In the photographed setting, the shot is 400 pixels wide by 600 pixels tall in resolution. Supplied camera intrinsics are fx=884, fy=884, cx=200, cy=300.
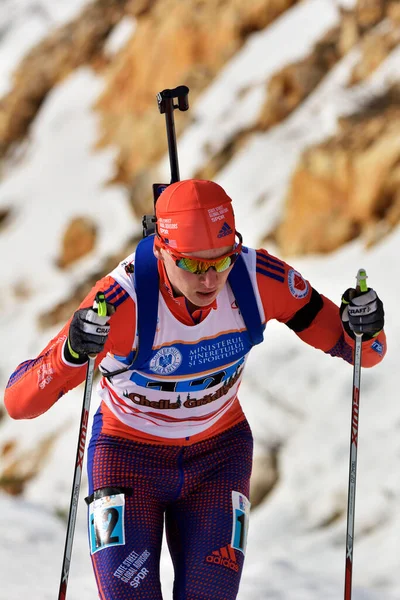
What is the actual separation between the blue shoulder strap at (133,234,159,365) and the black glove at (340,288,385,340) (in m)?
1.00

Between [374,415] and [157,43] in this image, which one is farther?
[157,43]

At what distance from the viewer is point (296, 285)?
457cm

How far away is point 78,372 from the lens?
4.28m

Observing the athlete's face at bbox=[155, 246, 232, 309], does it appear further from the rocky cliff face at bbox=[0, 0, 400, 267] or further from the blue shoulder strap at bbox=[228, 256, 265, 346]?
the rocky cliff face at bbox=[0, 0, 400, 267]

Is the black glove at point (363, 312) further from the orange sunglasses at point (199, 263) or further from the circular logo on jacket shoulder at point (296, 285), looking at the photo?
the orange sunglasses at point (199, 263)

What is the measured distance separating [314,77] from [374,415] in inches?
418

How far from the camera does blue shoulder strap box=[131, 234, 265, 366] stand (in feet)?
13.7

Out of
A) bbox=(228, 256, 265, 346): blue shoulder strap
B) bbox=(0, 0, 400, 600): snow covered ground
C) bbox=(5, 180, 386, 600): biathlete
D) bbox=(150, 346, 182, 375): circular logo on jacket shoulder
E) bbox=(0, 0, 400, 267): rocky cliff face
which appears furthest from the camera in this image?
bbox=(0, 0, 400, 267): rocky cliff face

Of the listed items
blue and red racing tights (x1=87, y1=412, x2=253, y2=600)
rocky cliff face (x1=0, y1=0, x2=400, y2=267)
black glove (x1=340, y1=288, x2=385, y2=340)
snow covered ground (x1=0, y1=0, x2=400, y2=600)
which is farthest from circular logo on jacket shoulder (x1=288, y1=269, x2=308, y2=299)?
rocky cliff face (x1=0, y1=0, x2=400, y2=267)

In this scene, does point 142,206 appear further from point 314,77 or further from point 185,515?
point 185,515

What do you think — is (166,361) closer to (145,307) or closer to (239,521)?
(145,307)

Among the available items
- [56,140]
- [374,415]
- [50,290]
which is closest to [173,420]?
[374,415]

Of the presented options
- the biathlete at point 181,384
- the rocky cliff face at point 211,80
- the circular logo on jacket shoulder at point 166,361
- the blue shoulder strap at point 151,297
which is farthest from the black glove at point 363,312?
the rocky cliff face at point 211,80

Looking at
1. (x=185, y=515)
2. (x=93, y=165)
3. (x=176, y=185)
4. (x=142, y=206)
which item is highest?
(x=93, y=165)
